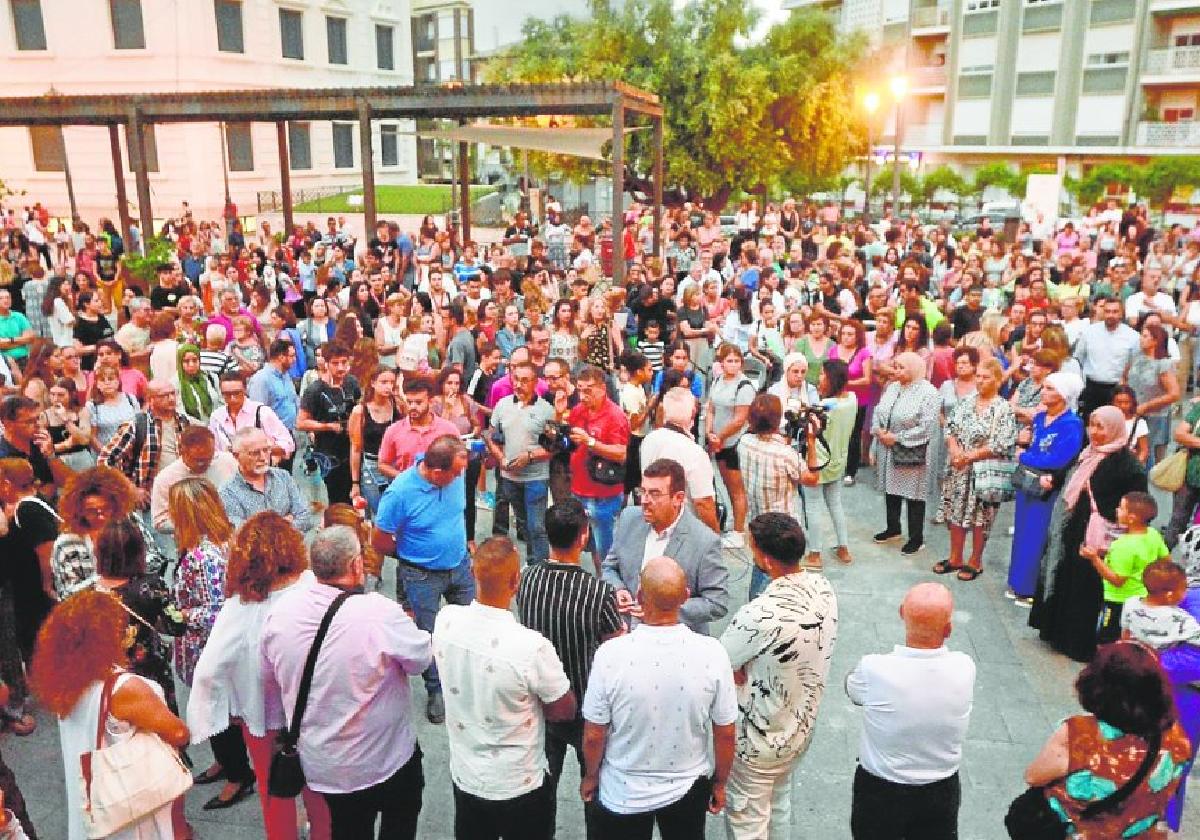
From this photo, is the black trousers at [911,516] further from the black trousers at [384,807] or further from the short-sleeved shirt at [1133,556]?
the black trousers at [384,807]

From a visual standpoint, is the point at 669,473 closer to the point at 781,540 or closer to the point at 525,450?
the point at 781,540

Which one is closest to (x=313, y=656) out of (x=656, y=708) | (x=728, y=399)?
(x=656, y=708)

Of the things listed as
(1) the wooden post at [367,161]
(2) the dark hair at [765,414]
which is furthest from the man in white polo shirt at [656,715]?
(1) the wooden post at [367,161]

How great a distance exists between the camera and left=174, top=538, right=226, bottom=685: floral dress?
403 centimetres

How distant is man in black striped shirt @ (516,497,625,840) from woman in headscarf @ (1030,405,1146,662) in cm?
340

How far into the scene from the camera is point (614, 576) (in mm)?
4301

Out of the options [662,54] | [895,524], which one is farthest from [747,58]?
[895,524]

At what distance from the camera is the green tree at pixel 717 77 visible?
2608 cm

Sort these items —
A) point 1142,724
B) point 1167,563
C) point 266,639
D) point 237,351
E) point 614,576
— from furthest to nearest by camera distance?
point 237,351 < point 614,576 < point 1167,563 < point 266,639 < point 1142,724

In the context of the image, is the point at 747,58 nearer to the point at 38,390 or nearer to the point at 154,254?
the point at 154,254

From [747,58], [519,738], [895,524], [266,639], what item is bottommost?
[895,524]

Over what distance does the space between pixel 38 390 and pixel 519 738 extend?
519 centimetres

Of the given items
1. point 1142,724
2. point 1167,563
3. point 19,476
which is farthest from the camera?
point 19,476

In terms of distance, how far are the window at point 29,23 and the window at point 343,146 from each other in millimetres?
10086
